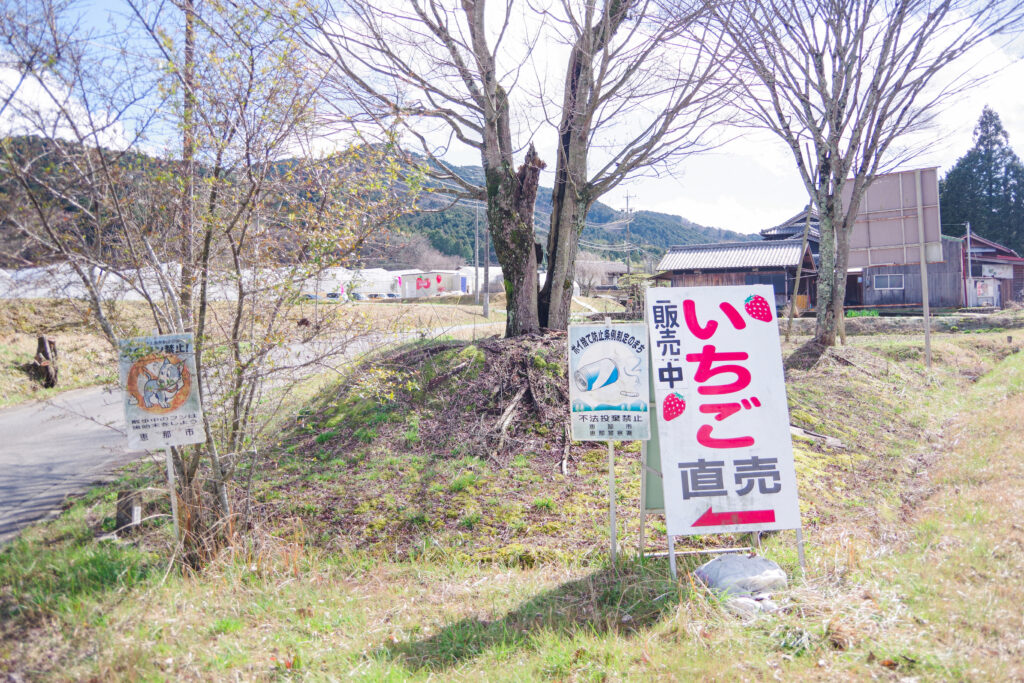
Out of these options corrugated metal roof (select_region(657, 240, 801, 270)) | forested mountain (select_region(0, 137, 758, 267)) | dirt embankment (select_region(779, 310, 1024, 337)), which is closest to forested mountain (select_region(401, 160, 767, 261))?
forested mountain (select_region(0, 137, 758, 267))

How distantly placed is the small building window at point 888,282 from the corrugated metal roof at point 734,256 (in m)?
3.91

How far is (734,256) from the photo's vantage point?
1210 inches

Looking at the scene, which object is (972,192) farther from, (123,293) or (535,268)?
(123,293)

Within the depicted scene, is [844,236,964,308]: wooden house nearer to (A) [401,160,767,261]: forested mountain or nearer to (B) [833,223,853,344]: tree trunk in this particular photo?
(A) [401,160,767,261]: forested mountain

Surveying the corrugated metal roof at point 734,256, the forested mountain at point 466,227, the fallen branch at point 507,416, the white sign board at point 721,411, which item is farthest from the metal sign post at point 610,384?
the corrugated metal roof at point 734,256

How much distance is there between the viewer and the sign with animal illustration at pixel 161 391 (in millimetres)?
4363

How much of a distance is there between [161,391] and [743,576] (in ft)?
13.9

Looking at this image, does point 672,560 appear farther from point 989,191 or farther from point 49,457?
point 989,191

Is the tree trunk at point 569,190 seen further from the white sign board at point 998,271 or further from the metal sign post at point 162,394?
the white sign board at point 998,271

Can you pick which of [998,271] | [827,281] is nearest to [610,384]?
[827,281]

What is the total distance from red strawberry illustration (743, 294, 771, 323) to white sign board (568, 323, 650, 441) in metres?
0.76

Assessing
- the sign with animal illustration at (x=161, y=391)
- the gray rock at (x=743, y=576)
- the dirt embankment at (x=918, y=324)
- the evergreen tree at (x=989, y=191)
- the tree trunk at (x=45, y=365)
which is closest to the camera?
the gray rock at (x=743, y=576)

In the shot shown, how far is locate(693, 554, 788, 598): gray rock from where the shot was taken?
3.66m

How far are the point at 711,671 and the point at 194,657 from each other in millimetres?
2786
